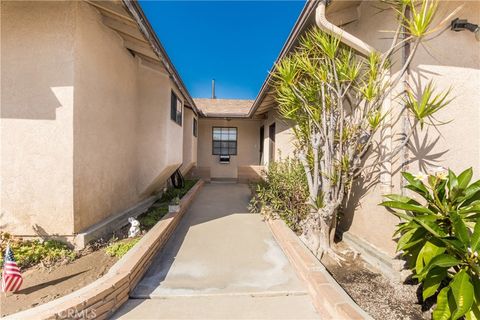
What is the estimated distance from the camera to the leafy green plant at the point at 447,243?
198cm

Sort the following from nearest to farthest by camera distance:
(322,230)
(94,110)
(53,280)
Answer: (53,280) → (322,230) → (94,110)

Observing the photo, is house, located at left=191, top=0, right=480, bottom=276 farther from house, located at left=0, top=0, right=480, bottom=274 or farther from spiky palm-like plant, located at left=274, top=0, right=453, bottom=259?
spiky palm-like plant, located at left=274, top=0, right=453, bottom=259

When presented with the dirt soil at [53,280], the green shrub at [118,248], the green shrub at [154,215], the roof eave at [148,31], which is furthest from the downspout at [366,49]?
the green shrub at [154,215]

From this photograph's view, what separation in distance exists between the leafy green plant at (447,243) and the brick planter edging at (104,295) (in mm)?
3287

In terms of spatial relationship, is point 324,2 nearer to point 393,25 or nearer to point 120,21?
point 393,25

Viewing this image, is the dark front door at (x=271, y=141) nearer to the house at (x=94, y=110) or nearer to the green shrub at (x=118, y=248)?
the house at (x=94, y=110)

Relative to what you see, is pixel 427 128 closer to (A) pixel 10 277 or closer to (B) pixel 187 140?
(A) pixel 10 277

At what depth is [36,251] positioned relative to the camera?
333 centimetres

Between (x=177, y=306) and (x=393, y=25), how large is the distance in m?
4.90

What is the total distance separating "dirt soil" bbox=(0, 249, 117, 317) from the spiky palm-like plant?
3466 mm

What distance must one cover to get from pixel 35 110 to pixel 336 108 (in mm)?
5090

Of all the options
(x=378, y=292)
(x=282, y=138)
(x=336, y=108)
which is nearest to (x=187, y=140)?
(x=282, y=138)

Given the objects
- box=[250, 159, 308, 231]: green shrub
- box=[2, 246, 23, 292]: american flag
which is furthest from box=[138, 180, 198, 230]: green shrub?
box=[250, 159, 308, 231]: green shrub

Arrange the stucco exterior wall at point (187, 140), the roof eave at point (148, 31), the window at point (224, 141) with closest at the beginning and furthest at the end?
the roof eave at point (148, 31)
the stucco exterior wall at point (187, 140)
the window at point (224, 141)
